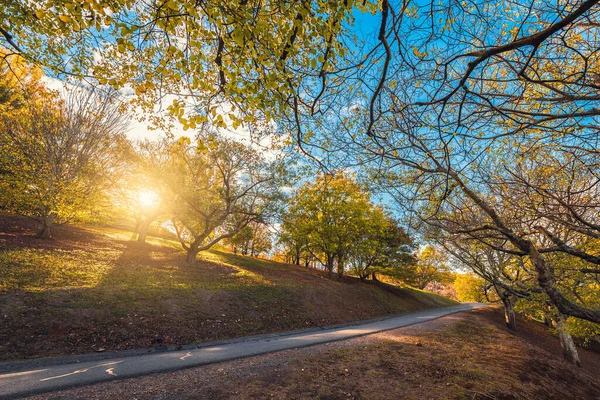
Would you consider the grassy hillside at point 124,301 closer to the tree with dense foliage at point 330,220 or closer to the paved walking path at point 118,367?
the paved walking path at point 118,367

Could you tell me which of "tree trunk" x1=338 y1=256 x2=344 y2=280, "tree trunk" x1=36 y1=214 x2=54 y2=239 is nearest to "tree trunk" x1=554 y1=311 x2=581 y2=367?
"tree trunk" x1=338 y1=256 x2=344 y2=280

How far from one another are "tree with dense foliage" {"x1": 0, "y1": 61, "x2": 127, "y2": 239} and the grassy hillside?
7.88 ft

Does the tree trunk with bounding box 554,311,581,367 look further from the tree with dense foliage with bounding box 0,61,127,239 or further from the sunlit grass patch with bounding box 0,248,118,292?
the tree with dense foliage with bounding box 0,61,127,239

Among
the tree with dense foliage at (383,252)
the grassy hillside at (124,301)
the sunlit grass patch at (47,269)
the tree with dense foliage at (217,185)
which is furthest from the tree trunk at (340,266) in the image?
the sunlit grass patch at (47,269)

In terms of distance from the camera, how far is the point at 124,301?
30.8 ft

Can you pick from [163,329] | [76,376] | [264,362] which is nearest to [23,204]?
[163,329]

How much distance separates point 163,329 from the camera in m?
8.59

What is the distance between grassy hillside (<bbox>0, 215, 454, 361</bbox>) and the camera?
7223 millimetres

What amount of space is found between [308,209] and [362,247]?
621cm

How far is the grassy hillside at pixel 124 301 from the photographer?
7223 mm

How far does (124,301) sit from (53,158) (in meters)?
10.9

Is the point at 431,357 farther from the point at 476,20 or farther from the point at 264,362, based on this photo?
the point at 476,20

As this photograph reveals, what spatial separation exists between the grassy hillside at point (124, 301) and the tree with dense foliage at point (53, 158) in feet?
7.88

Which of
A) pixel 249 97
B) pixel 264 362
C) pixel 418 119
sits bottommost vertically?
pixel 264 362
